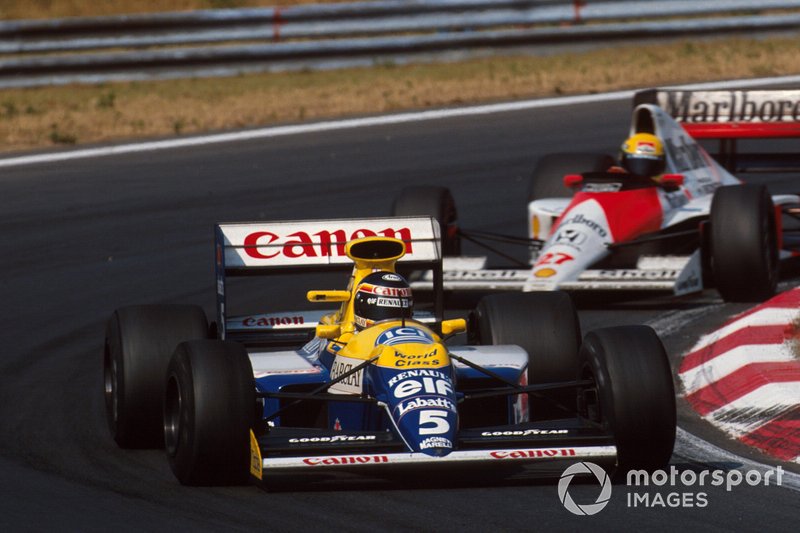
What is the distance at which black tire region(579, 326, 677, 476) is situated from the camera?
7.05m

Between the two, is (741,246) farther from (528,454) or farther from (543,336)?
(528,454)

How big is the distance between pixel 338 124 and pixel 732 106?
23.0ft

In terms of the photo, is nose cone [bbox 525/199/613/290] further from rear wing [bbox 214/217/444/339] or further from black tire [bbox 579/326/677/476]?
black tire [bbox 579/326/677/476]

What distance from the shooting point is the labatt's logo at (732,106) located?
1424 cm

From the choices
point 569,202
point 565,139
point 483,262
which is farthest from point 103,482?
point 565,139

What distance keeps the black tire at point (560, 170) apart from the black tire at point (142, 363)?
20.9 ft

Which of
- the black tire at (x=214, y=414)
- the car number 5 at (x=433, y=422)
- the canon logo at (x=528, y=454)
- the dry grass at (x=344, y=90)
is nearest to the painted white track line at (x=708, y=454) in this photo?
the canon logo at (x=528, y=454)

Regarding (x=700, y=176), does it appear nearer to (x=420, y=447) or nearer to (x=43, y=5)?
(x=420, y=447)

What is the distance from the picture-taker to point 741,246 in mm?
11727

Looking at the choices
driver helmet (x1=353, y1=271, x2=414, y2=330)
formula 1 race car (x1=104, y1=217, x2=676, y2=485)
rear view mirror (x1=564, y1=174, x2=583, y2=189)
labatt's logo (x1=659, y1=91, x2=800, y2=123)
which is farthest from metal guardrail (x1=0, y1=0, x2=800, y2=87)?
driver helmet (x1=353, y1=271, x2=414, y2=330)

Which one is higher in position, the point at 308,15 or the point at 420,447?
the point at 308,15

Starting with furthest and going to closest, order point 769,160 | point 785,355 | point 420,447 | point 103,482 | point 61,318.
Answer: point 769,160
point 61,318
point 785,355
point 103,482
point 420,447

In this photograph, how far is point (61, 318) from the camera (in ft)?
39.1

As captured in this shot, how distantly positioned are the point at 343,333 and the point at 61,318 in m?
4.49
